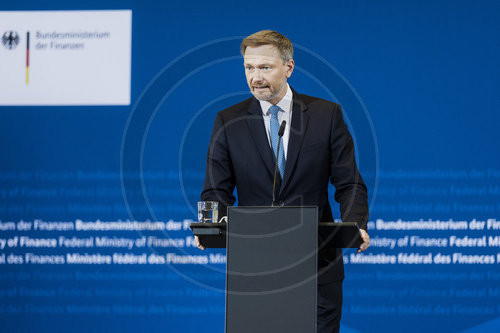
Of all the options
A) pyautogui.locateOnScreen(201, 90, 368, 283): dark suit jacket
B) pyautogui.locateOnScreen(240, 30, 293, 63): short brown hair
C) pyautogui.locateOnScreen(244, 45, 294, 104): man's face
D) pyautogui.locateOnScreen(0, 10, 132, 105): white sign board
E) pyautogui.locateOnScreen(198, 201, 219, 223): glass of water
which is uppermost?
pyautogui.locateOnScreen(0, 10, 132, 105): white sign board

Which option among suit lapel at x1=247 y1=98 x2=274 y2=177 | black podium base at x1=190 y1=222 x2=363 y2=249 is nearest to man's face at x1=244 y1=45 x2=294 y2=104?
suit lapel at x1=247 y1=98 x2=274 y2=177

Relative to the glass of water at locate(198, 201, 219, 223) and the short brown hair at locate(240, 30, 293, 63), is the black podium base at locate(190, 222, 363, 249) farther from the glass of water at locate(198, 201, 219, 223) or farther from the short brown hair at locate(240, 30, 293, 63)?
the short brown hair at locate(240, 30, 293, 63)

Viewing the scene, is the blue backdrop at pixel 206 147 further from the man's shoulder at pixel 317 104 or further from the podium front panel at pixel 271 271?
the podium front panel at pixel 271 271

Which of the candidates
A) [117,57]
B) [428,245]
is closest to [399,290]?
[428,245]

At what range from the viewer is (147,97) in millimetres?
4664

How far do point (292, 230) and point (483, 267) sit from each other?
105 inches

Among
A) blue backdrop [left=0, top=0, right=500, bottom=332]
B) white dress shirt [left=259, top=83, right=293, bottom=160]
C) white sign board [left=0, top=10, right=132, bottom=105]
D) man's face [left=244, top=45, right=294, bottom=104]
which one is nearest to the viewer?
man's face [left=244, top=45, right=294, bottom=104]

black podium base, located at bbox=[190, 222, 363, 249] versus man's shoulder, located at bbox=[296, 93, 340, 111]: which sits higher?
man's shoulder, located at bbox=[296, 93, 340, 111]

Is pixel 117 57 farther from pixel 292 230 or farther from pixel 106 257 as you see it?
pixel 292 230

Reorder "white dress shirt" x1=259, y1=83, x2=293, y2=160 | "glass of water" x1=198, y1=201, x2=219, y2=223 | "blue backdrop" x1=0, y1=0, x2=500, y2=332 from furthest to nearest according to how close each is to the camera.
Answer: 1. "blue backdrop" x1=0, y1=0, x2=500, y2=332
2. "white dress shirt" x1=259, y1=83, x2=293, y2=160
3. "glass of water" x1=198, y1=201, x2=219, y2=223

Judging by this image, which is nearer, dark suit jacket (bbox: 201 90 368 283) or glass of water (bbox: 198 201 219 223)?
glass of water (bbox: 198 201 219 223)

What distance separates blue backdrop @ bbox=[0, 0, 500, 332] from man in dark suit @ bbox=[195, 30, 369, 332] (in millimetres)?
1518

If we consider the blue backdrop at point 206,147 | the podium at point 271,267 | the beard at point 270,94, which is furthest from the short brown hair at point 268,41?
the blue backdrop at point 206,147

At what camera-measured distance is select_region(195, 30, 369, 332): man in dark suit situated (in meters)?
2.77
